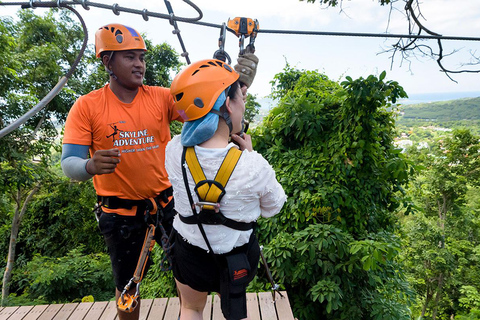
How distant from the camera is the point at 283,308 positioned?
9.52 ft

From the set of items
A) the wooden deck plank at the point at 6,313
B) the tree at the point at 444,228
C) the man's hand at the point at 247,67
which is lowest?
the tree at the point at 444,228

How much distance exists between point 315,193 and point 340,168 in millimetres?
508

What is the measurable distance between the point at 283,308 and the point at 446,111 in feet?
343

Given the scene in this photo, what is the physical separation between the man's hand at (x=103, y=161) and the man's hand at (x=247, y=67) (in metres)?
0.79

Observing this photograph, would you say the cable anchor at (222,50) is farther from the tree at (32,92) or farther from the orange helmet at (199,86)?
the tree at (32,92)

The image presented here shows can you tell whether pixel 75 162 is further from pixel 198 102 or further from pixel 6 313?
pixel 6 313

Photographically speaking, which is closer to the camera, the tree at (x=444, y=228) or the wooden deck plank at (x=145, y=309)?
the wooden deck plank at (x=145, y=309)

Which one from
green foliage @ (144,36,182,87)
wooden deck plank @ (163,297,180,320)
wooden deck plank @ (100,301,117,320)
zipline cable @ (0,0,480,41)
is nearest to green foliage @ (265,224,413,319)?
wooden deck plank @ (163,297,180,320)

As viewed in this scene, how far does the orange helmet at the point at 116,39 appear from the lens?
188 centimetres

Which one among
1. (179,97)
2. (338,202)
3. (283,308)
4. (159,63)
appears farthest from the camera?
(159,63)

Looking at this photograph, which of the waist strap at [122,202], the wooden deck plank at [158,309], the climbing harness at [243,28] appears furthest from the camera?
the wooden deck plank at [158,309]

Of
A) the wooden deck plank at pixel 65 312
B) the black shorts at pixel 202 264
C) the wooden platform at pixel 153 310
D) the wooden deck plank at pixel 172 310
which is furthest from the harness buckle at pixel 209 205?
the wooden deck plank at pixel 65 312

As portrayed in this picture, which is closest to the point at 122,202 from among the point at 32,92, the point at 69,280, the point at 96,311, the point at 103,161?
the point at 103,161

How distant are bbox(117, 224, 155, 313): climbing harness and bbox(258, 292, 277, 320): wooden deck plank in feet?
4.18
